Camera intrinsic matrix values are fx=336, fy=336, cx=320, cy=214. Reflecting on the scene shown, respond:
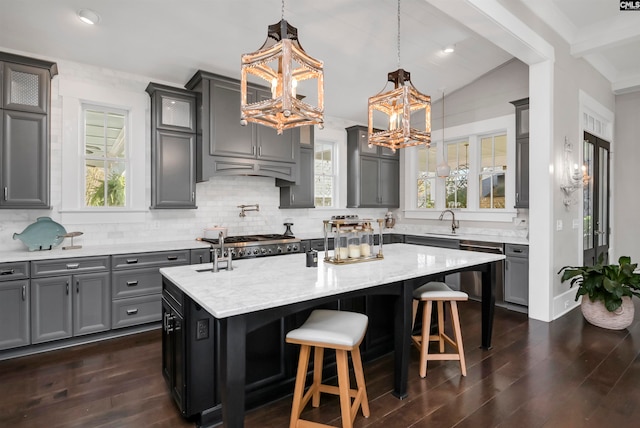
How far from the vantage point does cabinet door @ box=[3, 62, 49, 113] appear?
10.1 feet

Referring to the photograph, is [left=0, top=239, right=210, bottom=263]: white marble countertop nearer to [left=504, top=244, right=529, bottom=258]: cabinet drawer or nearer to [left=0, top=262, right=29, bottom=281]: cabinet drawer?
[left=0, top=262, right=29, bottom=281]: cabinet drawer

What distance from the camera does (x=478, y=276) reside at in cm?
464

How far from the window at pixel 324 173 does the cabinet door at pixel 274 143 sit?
1.11 metres

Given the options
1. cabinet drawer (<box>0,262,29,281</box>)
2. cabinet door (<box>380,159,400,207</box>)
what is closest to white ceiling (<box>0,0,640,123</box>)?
cabinet door (<box>380,159,400,207</box>)

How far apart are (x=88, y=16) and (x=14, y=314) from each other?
108 inches

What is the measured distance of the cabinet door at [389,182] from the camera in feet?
20.2

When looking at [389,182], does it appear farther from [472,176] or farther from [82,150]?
[82,150]

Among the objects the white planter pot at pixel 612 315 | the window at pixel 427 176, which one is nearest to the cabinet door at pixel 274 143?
the window at pixel 427 176

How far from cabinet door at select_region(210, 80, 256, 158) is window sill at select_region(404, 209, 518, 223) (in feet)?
11.1

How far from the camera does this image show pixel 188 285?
187 cm

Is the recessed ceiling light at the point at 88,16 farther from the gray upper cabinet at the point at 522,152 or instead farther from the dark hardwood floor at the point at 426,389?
the gray upper cabinet at the point at 522,152

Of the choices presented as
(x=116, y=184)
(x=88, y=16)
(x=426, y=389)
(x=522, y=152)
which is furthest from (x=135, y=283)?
(x=522, y=152)

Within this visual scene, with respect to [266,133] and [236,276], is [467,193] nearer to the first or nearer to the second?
[266,133]

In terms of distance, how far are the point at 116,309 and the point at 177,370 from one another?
68.4 inches
